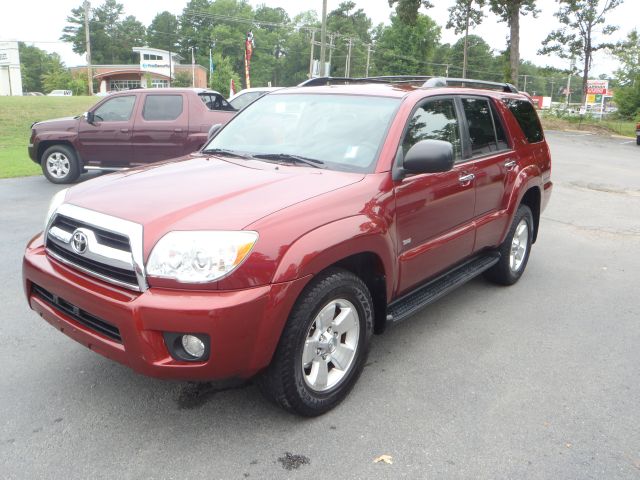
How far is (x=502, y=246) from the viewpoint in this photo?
5.05 m

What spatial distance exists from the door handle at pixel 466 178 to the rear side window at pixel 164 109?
7.47 metres

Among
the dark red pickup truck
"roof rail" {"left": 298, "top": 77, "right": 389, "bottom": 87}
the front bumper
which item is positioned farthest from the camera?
the dark red pickup truck

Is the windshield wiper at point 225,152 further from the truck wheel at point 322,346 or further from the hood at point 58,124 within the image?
the hood at point 58,124

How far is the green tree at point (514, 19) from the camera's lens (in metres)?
30.3

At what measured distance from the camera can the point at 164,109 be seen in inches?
411

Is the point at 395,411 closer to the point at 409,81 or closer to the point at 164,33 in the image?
the point at 409,81

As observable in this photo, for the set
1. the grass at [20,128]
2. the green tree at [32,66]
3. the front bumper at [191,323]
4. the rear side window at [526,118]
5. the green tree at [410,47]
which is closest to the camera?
the front bumper at [191,323]

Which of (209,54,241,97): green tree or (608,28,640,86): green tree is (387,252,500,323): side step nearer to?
(608,28,640,86): green tree

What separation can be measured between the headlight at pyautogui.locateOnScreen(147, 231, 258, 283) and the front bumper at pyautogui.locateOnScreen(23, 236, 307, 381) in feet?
0.27

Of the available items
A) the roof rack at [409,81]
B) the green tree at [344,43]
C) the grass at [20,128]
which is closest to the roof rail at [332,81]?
the roof rack at [409,81]

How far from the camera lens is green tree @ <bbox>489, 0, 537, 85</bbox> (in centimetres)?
3027

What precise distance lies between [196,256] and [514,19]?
109 feet

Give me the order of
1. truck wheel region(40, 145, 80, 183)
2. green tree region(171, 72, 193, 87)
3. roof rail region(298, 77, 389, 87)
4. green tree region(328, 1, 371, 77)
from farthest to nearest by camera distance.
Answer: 1. green tree region(328, 1, 371, 77)
2. green tree region(171, 72, 193, 87)
3. truck wheel region(40, 145, 80, 183)
4. roof rail region(298, 77, 389, 87)

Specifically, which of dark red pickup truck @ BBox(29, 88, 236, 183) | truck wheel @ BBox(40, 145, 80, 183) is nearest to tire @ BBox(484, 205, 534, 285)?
dark red pickup truck @ BBox(29, 88, 236, 183)
